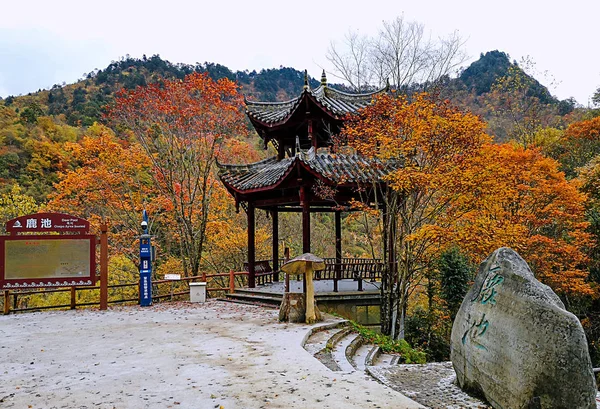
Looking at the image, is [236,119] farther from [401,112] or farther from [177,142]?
[401,112]

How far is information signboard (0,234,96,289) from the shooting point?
37.2 ft

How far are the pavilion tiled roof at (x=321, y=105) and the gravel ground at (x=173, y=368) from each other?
5756 mm

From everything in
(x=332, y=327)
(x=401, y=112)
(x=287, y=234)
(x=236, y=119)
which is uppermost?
(x=236, y=119)

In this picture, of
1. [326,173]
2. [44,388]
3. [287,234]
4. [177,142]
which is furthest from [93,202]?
[44,388]

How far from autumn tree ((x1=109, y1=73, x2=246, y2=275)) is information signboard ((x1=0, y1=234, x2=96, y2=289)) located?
5.84 m

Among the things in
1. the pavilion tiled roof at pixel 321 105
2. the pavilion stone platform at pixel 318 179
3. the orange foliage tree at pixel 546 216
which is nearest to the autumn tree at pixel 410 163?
the pavilion stone platform at pixel 318 179

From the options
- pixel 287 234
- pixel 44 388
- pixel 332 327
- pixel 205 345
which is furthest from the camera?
pixel 287 234

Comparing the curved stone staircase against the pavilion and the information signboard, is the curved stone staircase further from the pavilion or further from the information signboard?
the information signboard

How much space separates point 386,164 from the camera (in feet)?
35.6

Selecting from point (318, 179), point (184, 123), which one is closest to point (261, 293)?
point (318, 179)

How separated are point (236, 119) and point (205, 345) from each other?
1163 cm

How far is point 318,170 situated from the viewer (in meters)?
10.6

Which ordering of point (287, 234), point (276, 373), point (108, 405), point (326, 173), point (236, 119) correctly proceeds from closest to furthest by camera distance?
point (108, 405)
point (276, 373)
point (326, 173)
point (236, 119)
point (287, 234)

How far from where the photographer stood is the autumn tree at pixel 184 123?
54.5 feet
